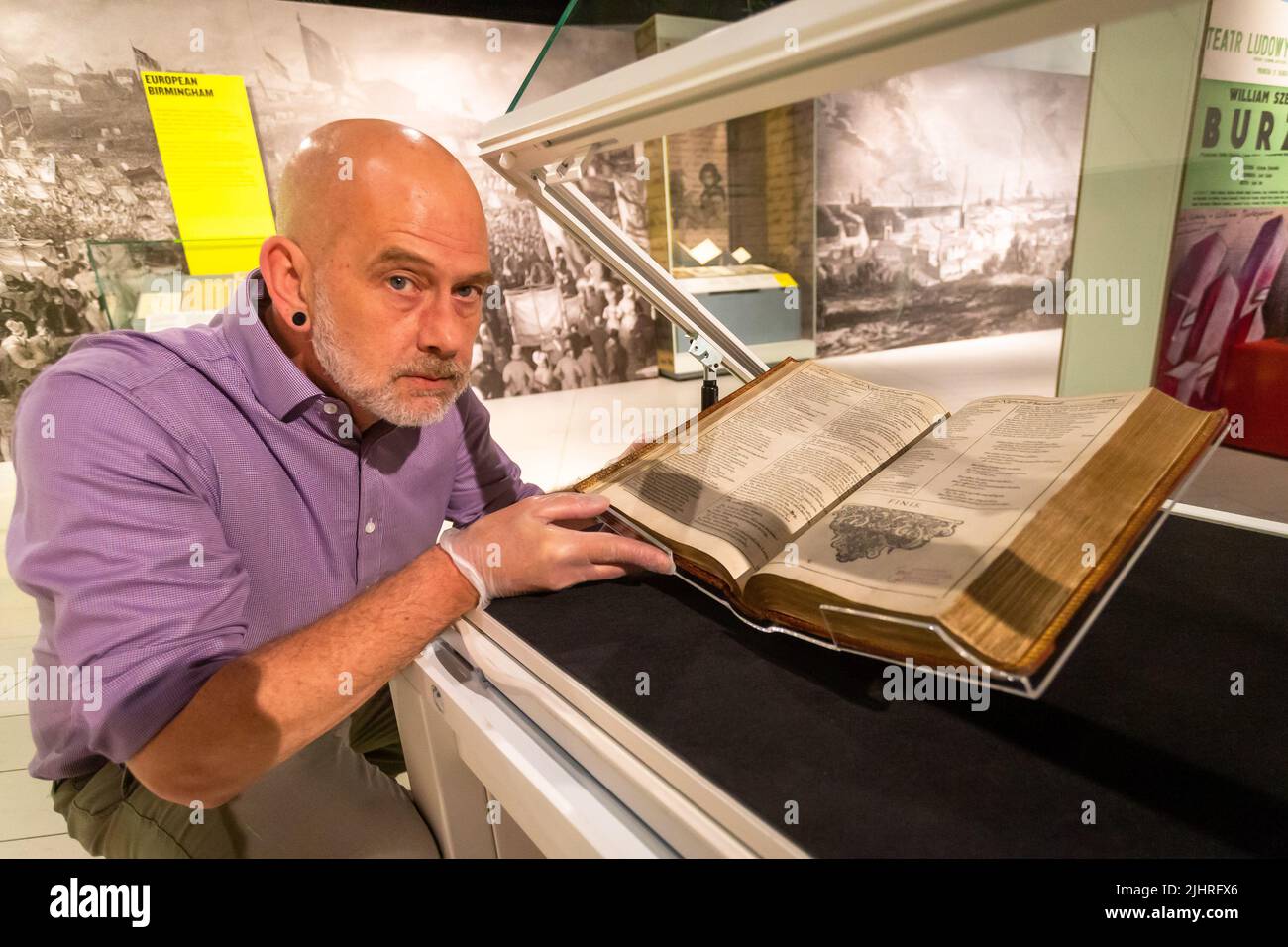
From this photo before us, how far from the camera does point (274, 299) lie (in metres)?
0.98

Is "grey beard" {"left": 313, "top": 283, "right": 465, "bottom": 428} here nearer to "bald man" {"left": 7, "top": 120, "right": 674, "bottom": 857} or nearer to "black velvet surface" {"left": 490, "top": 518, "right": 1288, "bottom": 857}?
"bald man" {"left": 7, "top": 120, "right": 674, "bottom": 857}

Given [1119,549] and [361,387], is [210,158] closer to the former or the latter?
[361,387]

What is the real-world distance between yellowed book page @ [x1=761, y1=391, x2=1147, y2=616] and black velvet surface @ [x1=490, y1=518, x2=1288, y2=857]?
9cm

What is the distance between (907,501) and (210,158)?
5.29m

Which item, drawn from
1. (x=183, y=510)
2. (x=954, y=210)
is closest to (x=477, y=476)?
(x=183, y=510)

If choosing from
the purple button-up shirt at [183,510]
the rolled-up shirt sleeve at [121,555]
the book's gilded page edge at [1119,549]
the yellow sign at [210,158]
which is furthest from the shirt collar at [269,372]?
the yellow sign at [210,158]

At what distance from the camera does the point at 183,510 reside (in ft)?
2.60

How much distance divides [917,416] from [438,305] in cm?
64

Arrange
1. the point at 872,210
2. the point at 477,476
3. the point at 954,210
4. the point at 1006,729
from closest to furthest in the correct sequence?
the point at 1006,729, the point at 477,476, the point at 872,210, the point at 954,210

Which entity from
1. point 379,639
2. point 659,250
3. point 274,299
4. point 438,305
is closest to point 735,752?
point 379,639

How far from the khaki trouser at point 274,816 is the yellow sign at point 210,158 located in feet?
13.0

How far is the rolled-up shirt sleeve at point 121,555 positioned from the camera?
67 centimetres

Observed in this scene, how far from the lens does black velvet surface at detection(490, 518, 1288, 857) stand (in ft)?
1.31
